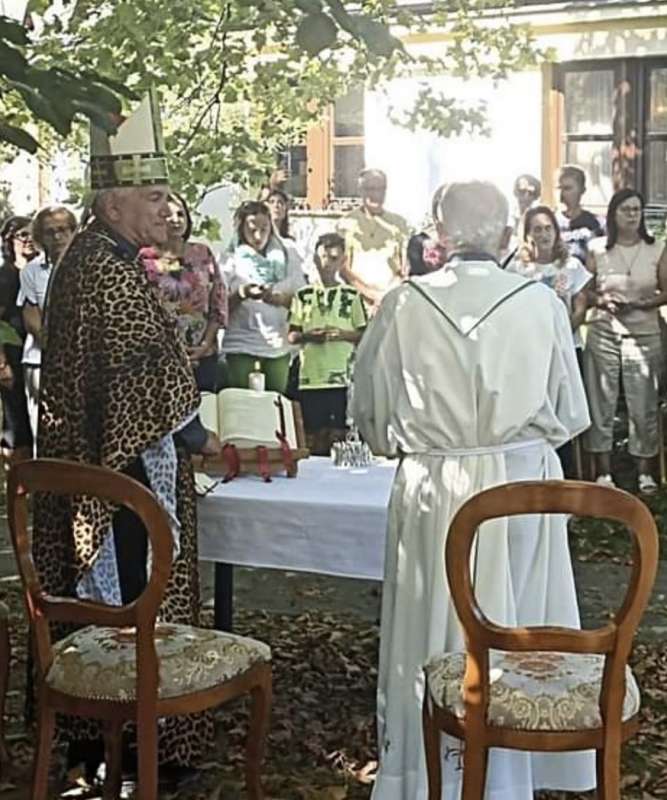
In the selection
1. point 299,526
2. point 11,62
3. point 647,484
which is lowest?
point 647,484

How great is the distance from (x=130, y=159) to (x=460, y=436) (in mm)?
1263

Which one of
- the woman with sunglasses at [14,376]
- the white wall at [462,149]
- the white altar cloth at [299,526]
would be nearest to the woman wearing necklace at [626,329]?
the white wall at [462,149]

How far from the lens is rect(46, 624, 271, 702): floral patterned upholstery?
3615 millimetres

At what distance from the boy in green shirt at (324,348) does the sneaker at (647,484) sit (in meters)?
1.91

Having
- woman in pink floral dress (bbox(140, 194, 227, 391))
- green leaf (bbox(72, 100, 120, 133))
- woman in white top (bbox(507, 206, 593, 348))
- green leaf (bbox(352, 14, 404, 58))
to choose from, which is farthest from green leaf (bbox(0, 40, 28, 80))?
woman in white top (bbox(507, 206, 593, 348))

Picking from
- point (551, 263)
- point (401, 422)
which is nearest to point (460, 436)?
point (401, 422)

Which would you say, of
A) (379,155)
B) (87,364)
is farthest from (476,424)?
(379,155)

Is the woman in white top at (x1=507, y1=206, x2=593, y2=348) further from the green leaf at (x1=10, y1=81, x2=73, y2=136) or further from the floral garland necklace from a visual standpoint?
the green leaf at (x1=10, y1=81, x2=73, y2=136)

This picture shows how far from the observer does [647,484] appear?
9047 millimetres

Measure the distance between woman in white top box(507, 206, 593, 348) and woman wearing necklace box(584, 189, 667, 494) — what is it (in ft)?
0.42

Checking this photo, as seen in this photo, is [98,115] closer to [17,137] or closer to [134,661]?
[17,137]

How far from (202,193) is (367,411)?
359 cm

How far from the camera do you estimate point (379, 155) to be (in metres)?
13.3

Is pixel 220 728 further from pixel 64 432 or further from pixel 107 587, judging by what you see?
pixel 64 432
